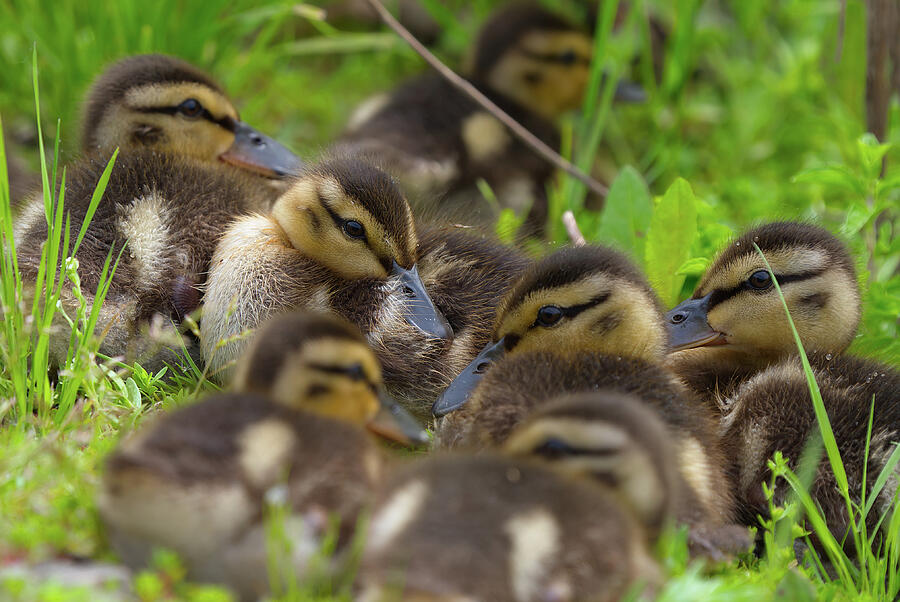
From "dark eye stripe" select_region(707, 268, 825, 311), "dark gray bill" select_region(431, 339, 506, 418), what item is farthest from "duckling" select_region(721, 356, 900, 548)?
"dark gray bill" select_region(431, 339, 506, 418)

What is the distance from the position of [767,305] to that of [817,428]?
476 millimetres

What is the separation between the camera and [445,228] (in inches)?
127

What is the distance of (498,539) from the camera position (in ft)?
5.74

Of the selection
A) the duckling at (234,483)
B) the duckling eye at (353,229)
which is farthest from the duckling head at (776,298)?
the duckling at (234,483)

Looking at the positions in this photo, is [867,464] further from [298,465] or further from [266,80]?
[266,80]

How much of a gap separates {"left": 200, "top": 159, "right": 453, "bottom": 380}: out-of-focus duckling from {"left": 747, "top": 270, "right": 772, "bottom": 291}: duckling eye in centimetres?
84

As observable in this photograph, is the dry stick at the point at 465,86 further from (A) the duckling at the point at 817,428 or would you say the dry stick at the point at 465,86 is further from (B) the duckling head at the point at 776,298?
(A) the duckling at the point at 817,428

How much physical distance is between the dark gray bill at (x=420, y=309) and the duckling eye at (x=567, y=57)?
2.33m

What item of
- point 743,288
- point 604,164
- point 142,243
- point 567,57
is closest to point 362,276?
point 142,243

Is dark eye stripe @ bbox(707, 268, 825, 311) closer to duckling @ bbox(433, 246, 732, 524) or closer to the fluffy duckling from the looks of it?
duckling @ bbox(433, 246, 732, 524)

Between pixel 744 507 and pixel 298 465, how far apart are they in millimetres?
1231

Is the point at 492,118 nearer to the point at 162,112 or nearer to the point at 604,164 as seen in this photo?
the point at 604,164

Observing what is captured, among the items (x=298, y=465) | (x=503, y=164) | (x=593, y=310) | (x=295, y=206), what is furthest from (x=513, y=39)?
(x=298, y=465)

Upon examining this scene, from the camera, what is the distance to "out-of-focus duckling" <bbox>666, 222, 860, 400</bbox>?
2.91 m
